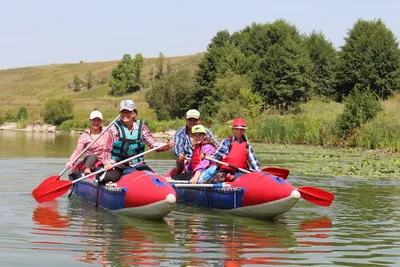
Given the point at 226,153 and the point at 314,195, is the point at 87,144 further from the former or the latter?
the point at 314,195

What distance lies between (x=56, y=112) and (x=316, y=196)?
68.0 meters

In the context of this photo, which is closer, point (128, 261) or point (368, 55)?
point (128, 261)

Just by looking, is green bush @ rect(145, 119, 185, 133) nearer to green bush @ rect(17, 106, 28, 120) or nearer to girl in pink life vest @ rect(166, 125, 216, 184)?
green bush @ rect(17, 106, 28, 120)

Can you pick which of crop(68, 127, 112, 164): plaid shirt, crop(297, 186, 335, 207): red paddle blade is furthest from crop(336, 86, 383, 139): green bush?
crop(297, 186, 335, 207): red paddle blade

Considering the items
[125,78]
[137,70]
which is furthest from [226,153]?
[137,70]

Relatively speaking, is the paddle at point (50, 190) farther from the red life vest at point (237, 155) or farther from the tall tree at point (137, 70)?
the tall tree at point (137, 70)

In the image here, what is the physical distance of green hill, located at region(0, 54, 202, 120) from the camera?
92.6 meters

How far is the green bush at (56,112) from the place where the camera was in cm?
7725

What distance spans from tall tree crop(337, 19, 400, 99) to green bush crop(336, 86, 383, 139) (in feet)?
62.7

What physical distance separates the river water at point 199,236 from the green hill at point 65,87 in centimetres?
6099

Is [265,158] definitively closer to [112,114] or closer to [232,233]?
[232,233]

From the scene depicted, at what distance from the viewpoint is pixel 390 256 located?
26.9 ft

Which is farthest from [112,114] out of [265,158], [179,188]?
[179,188]

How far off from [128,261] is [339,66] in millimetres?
46628
